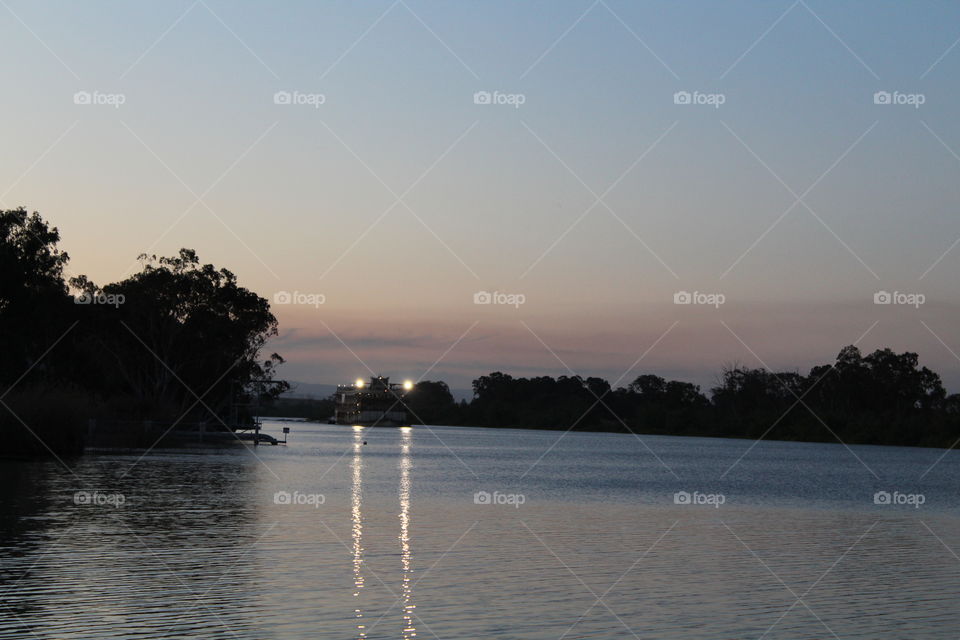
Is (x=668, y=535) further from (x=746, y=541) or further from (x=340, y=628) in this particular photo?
→ (x=340, y=628)

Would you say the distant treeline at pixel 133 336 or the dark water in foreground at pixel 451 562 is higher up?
the distant treeline at pixel 133 336

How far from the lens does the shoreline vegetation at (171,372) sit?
2441 inches

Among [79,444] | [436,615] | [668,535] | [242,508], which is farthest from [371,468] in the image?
[436,615]

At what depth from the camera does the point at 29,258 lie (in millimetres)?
64375

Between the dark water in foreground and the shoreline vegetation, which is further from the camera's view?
the shoreline vegetation

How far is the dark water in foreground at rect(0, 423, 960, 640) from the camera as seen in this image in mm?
16031

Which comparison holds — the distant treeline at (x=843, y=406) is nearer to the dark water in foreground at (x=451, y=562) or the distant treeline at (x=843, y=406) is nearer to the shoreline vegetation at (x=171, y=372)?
the shoreline vegetation at (x=171, y=372)

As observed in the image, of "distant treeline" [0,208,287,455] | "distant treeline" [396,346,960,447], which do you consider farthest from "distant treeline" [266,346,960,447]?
"distant treeline" [0,208,287,455]

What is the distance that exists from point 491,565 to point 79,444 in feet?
122

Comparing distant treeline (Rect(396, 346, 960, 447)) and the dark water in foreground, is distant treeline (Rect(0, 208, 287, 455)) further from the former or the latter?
distant treeline (Rect(396, 346, 960, 447))

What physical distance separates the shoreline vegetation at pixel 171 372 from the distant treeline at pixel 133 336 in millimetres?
107

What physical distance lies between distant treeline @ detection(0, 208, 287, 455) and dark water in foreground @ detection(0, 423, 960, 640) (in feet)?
70.2

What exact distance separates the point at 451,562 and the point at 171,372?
7520 centimetres

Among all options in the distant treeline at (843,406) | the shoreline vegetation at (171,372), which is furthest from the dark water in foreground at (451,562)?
the distant treeline at (843,406)
